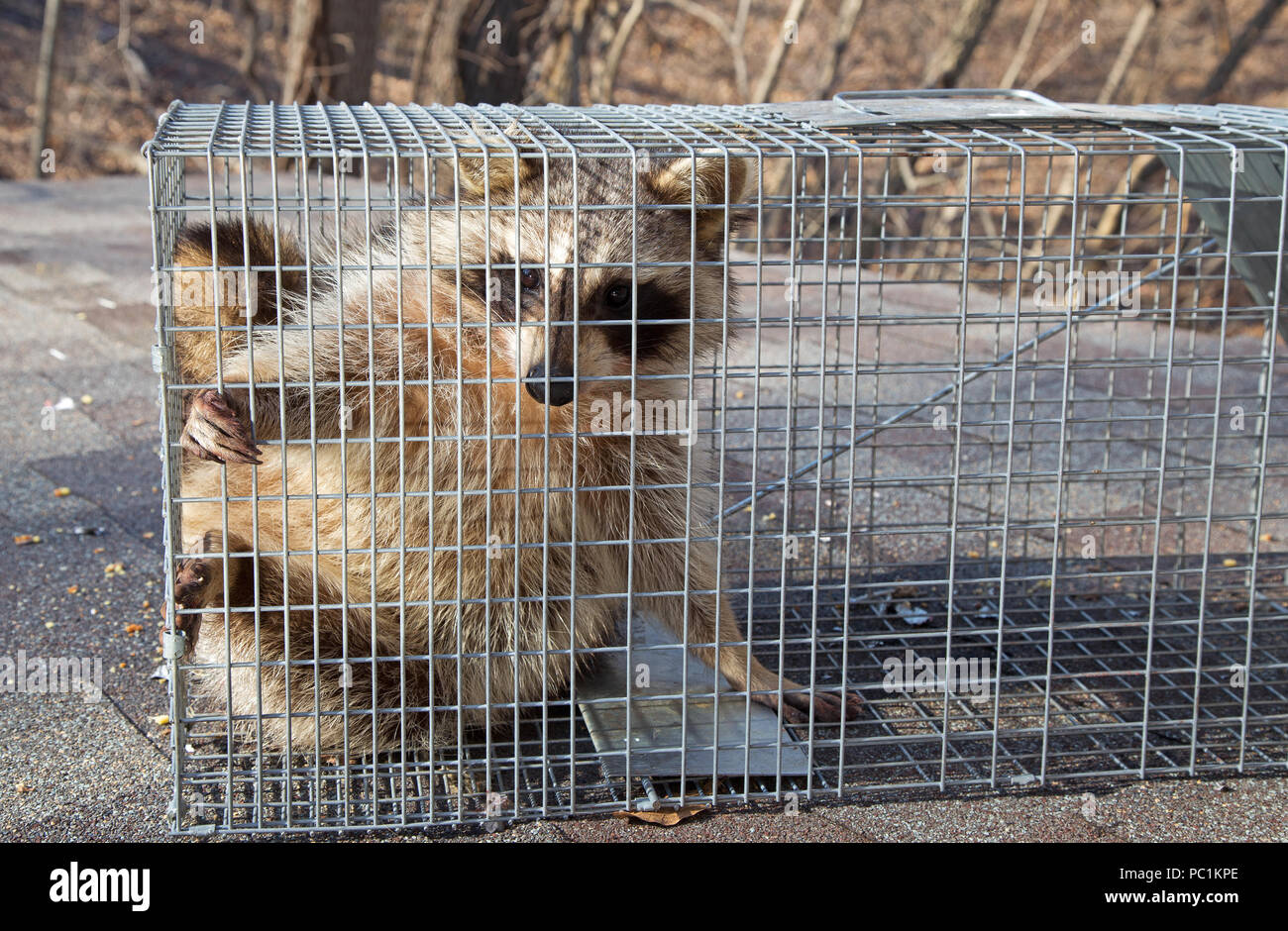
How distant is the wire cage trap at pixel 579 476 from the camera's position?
2312 mm

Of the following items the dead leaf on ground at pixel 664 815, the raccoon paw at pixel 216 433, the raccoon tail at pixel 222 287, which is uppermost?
the raccoon tail at pixel 222 287

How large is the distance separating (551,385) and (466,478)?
526 mm

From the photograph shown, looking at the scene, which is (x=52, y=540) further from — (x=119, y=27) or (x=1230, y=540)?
(x=119, y=27)

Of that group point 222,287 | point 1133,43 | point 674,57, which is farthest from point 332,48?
point 674,57

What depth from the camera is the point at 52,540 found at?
12.4 feet

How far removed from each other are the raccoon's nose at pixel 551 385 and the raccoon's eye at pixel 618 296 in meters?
0.32

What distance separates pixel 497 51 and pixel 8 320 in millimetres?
3230

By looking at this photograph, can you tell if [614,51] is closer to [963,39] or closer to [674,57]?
[963,39]

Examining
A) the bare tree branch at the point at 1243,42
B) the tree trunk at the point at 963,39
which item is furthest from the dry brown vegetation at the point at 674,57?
the tree trunk at the point at 963,39

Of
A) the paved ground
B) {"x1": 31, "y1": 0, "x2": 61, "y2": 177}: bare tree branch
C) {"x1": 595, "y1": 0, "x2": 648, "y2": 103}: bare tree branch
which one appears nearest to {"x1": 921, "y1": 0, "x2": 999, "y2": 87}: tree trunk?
{"x1": 595, "y1": 0, "x2": 648, "y2": 103}: bare tree branch

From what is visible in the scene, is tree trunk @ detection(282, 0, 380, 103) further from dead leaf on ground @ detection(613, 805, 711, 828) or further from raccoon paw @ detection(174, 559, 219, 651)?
dead leaf on ground @ detection(613, 805, 711, 828)

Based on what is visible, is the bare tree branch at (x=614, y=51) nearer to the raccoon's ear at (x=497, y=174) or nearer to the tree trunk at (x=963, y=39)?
the tree trunk at (x=963, y=39)

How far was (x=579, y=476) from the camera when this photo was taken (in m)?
2.85

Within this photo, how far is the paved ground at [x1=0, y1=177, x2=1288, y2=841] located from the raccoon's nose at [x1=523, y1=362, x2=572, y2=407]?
90 cm
